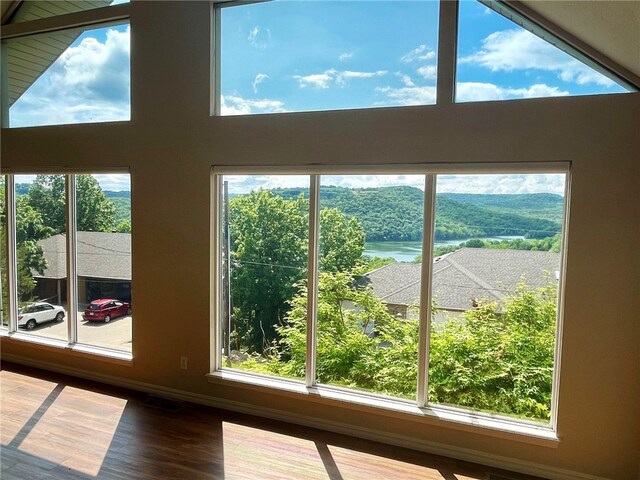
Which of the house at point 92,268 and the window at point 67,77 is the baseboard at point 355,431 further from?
the window at point 67,77

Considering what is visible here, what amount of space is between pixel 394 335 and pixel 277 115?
188 centimetres

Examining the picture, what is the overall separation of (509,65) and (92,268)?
3.98m

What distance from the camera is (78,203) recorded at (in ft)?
13.5

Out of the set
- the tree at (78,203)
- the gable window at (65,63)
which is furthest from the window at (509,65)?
the tree at (78,203)

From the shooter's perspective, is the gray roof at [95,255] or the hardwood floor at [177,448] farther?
the gray roof at [95,255]

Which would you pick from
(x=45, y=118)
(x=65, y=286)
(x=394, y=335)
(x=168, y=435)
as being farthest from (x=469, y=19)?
(x=65, y=286)

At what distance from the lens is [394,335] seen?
3104mm

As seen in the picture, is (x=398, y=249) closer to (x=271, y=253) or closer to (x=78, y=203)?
(x=271, y=253)

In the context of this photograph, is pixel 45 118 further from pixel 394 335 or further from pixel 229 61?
pixel 394 335

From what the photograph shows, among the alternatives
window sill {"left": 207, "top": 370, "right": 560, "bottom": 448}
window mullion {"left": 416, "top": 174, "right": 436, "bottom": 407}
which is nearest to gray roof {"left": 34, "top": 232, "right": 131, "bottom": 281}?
window sill {"left": 207, "top": 370, "right": 560, "bottom": 448}

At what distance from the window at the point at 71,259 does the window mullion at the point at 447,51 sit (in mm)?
2797

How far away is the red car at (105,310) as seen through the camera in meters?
3.97

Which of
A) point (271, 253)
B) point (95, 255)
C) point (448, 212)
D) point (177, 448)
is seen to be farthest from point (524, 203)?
point (95, 255)

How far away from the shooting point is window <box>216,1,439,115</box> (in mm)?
2908
